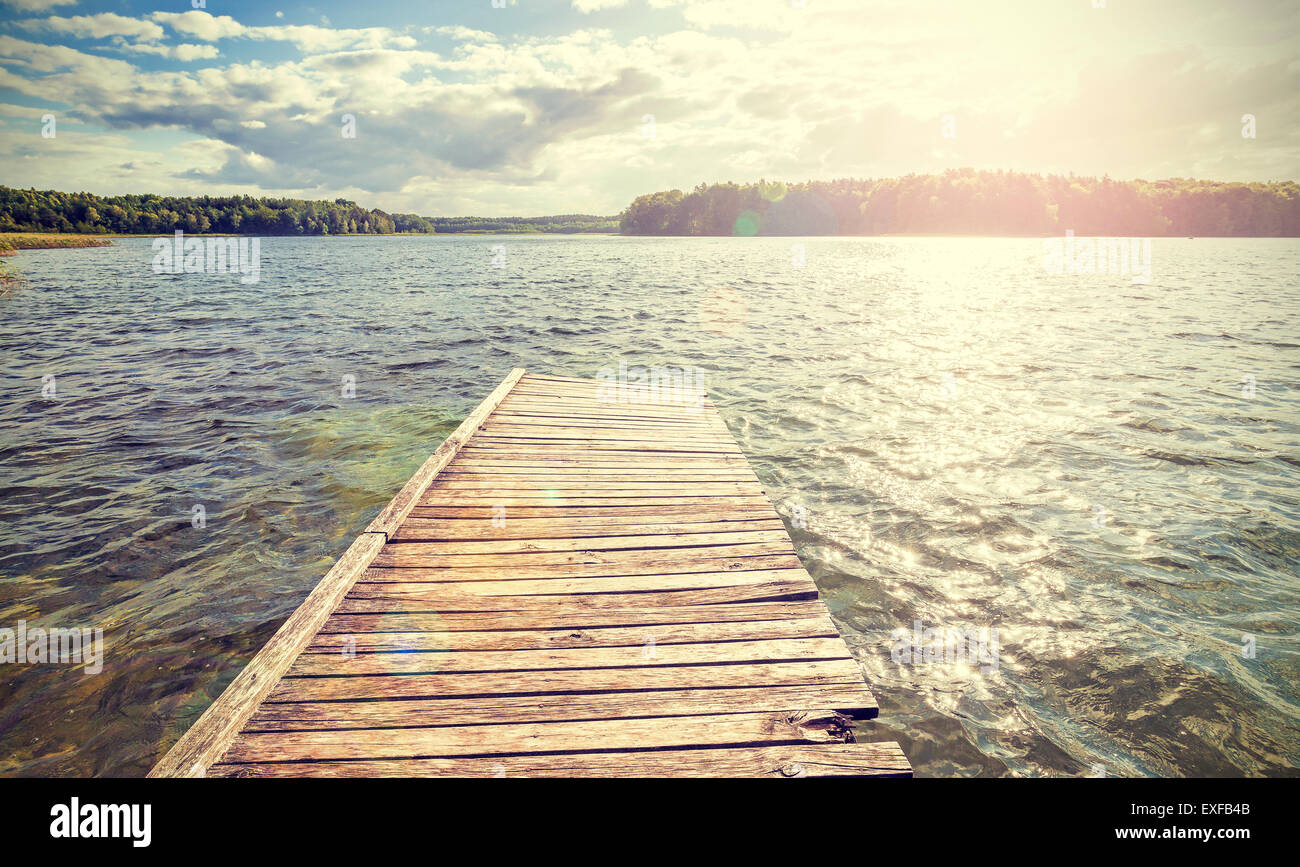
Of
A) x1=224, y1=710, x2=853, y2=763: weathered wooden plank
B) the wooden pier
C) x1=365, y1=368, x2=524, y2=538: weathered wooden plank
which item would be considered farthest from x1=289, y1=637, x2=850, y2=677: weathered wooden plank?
x1=365, y1=368, x2=524, y2=538: weathered wooden plank

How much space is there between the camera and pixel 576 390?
1095 cm

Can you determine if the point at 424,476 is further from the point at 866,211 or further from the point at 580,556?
the point at 866,211

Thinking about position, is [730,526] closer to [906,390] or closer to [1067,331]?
[906,390]

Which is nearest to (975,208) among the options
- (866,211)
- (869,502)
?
(866,211)

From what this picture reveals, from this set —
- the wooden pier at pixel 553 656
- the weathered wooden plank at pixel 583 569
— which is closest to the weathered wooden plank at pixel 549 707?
the wooden pier at pixel 553 656

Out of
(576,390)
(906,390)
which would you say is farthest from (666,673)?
(906,390)

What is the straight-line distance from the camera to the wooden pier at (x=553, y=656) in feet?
9.80

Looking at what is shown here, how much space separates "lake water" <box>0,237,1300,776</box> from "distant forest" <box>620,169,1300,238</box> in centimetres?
14584

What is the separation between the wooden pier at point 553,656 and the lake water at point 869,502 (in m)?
1.43

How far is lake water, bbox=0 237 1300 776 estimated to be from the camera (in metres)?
4.52

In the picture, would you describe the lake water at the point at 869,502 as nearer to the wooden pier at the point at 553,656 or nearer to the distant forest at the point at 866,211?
the wooden pier at the point at 553,656

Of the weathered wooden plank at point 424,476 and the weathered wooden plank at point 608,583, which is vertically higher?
A: the weathered wooden plank at point 424,476

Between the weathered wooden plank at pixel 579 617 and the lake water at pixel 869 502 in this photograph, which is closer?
the weathered wooden plank at pixel 579 617

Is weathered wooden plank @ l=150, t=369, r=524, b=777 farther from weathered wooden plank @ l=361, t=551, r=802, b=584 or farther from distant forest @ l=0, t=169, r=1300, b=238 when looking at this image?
distant forest @ l=0, t=169, r=1300, b=238
